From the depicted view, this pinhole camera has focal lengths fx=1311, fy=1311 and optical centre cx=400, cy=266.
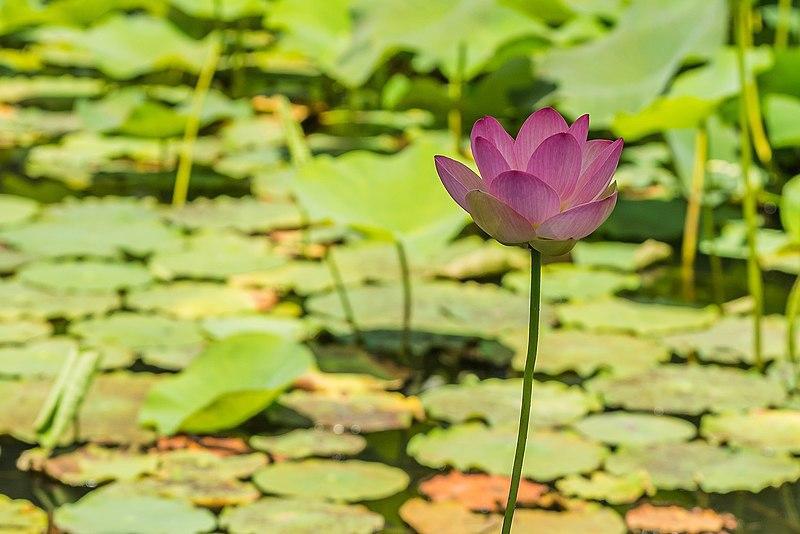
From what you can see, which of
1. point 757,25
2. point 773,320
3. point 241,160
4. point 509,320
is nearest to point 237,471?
point 509,320

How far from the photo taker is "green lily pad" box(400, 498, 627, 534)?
46.8 inches

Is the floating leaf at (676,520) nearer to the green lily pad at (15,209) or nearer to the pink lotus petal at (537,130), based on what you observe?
the pink lotus petal at (537,130)

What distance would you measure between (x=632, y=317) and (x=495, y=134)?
107 centimetres

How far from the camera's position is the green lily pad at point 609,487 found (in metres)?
1.27

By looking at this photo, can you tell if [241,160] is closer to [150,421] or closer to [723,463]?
[150,421]

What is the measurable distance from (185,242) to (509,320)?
1.92ft

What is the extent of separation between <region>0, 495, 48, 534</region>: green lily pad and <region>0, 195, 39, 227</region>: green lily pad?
101cm

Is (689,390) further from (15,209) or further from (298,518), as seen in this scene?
(15,209)

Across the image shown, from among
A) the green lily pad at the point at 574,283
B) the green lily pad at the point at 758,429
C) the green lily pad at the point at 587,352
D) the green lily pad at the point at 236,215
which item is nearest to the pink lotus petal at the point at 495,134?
the green lily pad at the point at 758,429

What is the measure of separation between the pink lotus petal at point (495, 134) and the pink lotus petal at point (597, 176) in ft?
0.15

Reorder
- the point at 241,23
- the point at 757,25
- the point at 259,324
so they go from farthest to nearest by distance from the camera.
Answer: the point at 241,23 → the point at 757,25 → the point at 259,324

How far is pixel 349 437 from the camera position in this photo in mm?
1404

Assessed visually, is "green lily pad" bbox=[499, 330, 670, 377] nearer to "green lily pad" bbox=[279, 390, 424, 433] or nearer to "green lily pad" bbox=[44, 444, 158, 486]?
"green lily pad" bbox=[279, 390, 424, 433]

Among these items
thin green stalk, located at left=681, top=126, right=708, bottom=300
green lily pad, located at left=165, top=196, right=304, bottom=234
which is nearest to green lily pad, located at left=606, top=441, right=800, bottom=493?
thin green stalk, located at left=681, top=126, right=708, bottom=300
